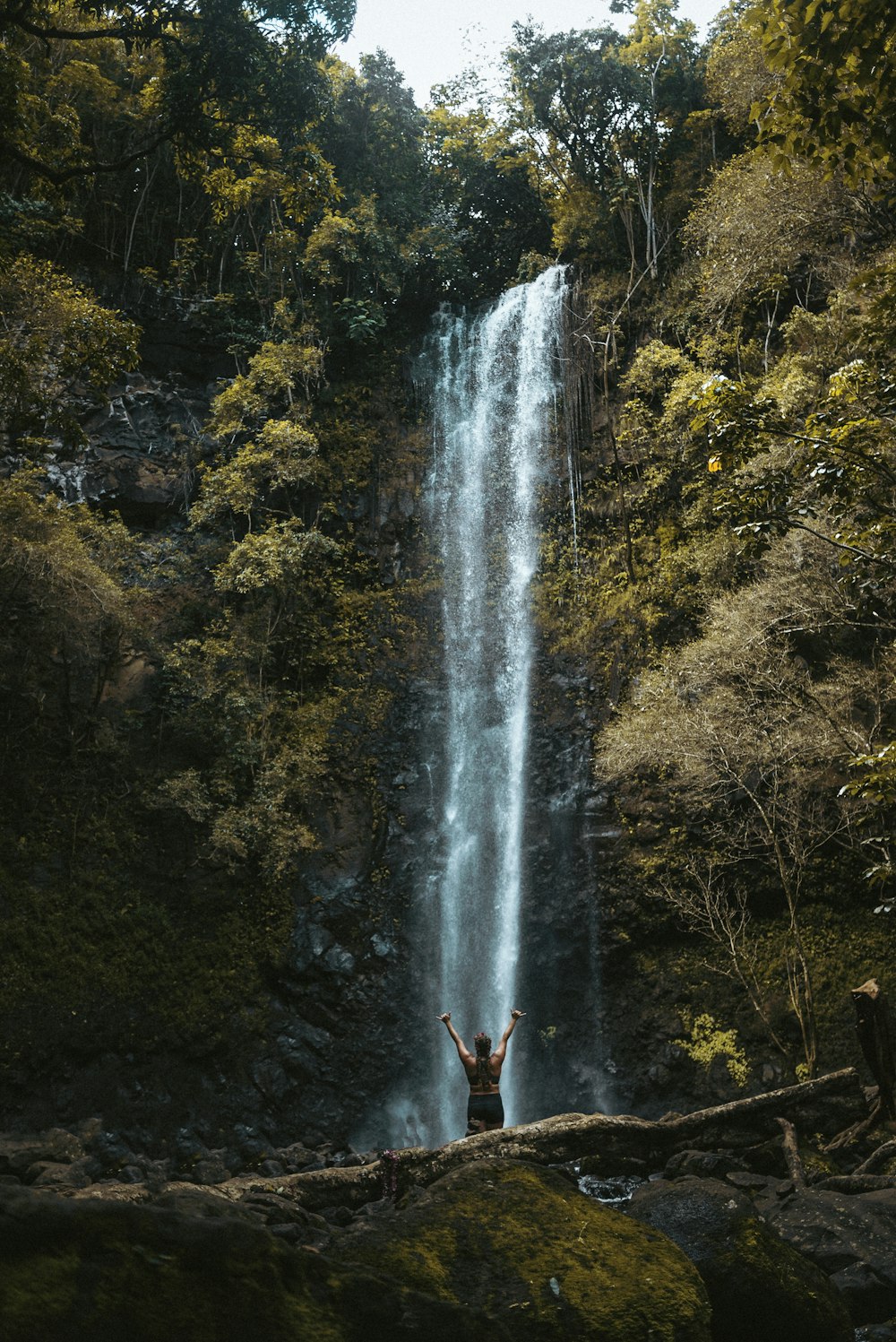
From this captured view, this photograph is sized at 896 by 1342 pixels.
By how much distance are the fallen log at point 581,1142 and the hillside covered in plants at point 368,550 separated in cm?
122

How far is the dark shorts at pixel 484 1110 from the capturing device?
813 cm

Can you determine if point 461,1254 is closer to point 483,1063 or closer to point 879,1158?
point 483,1063

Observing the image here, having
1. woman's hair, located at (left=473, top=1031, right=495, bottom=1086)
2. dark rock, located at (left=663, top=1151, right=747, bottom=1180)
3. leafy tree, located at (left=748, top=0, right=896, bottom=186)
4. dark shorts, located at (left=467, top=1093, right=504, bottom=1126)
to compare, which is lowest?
dark rock, located at (left=663, top=1151, right=747, bottom=1180)

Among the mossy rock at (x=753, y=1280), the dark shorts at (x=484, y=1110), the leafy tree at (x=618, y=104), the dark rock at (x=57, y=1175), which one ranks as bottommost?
the dark rock at (x=57, y=1175)

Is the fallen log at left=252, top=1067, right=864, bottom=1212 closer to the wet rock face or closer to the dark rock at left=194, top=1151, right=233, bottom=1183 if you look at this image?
the dark rock at left=194, top=1151, right=233, bottom=1183

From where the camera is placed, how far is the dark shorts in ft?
26.7

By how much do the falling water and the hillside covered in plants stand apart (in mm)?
555

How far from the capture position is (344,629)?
17.2m

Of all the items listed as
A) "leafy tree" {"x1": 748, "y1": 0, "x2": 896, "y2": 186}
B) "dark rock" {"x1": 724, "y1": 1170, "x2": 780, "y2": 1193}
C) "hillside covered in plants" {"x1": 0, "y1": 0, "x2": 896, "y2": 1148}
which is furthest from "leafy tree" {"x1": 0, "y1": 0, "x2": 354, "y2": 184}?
"dark rock" {"x1": 724, "y1": 1170, "x2": 780, "y2": 1193}

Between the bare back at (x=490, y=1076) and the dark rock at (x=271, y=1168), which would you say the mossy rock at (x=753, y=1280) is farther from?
the dark rock at (x=271, y=1168)

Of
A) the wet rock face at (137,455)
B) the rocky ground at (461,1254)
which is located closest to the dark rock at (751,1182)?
the rocky ground at (461,1254)

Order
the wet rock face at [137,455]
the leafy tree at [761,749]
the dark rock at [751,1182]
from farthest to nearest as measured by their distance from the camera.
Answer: the wet rock face at [137,455]
the leafy tree at [761,749]
the dark rock at [751,1182]

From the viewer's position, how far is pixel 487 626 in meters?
17.2

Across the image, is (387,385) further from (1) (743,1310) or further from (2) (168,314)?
(1) (743,1310)
